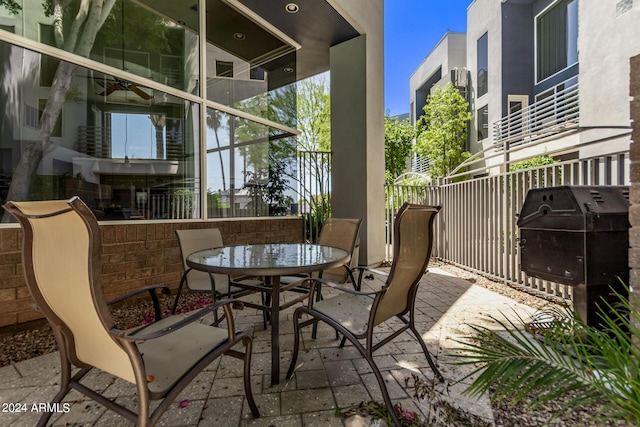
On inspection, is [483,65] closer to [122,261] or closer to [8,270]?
[122,261]

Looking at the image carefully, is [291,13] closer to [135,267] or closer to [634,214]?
[135,267]

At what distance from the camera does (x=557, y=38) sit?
8.78 metres

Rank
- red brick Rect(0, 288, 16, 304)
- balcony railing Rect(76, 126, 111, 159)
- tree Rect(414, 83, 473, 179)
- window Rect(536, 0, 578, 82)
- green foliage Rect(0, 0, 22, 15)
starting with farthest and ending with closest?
1. tree Rect(414, 83, 473, 179)
2. window Rect(536, 0, 578, 82)
3. balcony railing Rect(76, 126, 111, 159)
4. green foliage Rect(0, 0, 22, 15)
5. red brick Rect(0, 288, 16, 304)

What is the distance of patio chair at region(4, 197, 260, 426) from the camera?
3.36ft

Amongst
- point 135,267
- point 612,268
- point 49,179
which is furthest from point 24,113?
point 612,268

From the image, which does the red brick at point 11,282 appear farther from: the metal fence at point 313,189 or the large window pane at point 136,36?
the metal fence at point 313,189

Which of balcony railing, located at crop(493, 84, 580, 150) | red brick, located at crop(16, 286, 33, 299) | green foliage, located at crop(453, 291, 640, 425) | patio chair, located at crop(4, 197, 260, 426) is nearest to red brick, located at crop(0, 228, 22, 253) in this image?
red brick, located at crop(16, 286, 33, 299)

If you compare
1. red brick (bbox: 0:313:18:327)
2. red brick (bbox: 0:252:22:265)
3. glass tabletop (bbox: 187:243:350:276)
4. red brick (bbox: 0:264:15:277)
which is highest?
glass tabletop (bbox: 187:243:350:276)

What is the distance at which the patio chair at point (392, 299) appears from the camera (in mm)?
1590

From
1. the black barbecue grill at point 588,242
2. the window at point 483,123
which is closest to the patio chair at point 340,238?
the black barbecue grill at point 588,242

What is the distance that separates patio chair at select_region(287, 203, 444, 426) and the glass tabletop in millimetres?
177

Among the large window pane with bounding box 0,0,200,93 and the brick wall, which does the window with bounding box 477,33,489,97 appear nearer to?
the large window pane with bounding box 0,0,200,93

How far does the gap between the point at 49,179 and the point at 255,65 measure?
3.58 meters

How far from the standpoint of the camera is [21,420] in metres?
1.55
